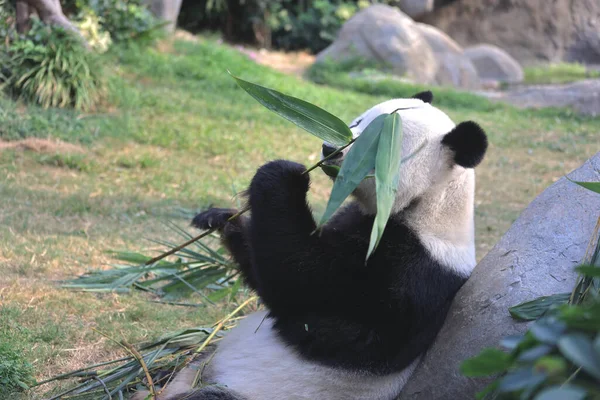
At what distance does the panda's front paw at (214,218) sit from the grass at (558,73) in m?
13.4

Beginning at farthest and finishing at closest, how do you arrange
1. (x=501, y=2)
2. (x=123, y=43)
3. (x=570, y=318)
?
(x=501, y=2), (x=123, y=43), (x=570, y=318)

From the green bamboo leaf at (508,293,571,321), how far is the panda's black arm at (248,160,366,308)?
0.62 metres

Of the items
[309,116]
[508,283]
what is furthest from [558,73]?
[309,116]

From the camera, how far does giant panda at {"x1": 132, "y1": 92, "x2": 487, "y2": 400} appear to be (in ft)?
8.86

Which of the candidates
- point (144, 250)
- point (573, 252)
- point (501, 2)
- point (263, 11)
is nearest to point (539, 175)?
point (144, 250)

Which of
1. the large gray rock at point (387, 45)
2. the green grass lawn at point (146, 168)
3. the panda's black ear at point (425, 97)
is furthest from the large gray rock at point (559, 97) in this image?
the panda's black ear at point (425, 97)

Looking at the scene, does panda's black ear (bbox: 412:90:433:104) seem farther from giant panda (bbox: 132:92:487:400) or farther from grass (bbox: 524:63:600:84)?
grass (bbox: 524:63:600:84)

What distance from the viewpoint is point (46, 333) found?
364 cm

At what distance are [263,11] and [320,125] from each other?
43.8ft

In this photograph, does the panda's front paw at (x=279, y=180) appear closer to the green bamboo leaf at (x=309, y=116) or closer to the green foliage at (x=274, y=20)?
the green bamboo leaf at (x=309, y=116)

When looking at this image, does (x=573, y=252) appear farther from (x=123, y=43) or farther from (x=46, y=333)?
(x=123, y=43)

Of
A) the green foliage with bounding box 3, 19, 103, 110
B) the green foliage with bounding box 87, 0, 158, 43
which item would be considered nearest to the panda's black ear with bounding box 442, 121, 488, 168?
the green foliage with bounding box 3, 19, 103, 110

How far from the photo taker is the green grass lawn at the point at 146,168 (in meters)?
4.00

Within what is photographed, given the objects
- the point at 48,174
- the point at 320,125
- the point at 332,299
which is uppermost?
the point at 320,125
